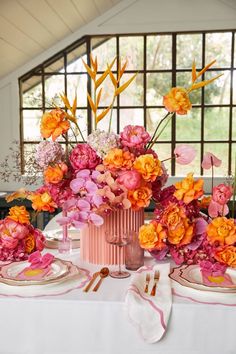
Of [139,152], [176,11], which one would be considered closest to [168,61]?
[176,11]

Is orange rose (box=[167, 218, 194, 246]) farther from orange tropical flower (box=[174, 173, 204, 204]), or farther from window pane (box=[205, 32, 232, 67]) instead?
window pane (box=[205, 32, 232, 67])

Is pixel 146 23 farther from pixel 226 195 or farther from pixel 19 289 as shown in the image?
pixel 19 289

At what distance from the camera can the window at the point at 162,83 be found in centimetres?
422

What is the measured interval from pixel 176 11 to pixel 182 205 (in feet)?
10.9

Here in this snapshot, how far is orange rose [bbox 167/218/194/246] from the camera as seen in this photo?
1.20 meters

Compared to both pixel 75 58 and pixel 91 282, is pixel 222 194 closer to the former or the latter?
pixel 91 282

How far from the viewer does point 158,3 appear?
414 centimetres

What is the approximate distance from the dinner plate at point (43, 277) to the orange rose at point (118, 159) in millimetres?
304

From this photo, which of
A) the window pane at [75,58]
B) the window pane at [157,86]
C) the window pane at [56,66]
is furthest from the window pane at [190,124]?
the window pane at [56,66]

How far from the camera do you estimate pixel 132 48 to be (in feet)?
14.0

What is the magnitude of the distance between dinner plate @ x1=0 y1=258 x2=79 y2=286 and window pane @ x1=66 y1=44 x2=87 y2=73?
3312 mm

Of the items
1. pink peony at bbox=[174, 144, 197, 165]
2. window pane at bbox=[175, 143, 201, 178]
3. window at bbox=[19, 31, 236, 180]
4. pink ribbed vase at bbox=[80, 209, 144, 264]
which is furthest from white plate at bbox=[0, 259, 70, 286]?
window pane at bbox=[175, 143, 201, 178]

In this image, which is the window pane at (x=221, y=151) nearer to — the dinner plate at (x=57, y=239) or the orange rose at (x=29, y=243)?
the dinner plate at (x=57, y=239)

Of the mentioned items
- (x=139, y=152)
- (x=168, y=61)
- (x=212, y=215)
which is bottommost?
(x=212, y=215)
